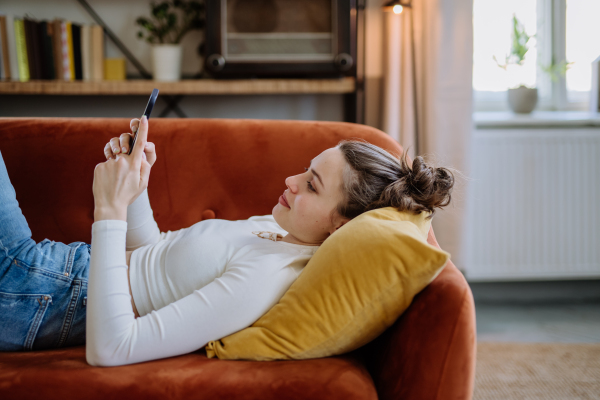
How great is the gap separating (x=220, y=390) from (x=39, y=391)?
1.05 ft

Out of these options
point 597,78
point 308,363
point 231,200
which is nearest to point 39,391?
point 308,363

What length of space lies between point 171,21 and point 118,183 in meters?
1.55

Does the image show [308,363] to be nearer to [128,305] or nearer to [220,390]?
[220,390]

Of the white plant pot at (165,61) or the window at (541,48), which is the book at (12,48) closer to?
the white plant pot at (165,61)

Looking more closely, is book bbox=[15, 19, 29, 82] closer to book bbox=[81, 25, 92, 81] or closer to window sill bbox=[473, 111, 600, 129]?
book bbox=[81, 25, 92, 81]

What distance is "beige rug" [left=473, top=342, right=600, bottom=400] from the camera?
1.56 metres

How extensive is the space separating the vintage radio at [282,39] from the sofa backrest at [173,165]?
0.75 meters

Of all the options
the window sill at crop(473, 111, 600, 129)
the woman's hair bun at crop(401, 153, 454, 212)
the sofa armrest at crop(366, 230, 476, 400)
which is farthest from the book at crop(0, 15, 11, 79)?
the window sill at crop(473, 111, 600, 129)

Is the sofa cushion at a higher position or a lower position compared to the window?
lower

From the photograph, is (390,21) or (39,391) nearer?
(39,391)

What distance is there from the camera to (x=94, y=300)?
80 cm

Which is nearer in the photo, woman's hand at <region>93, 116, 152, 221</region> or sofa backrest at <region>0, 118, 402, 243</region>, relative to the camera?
woman's hand at <region>93, 116, 152, 221</region>

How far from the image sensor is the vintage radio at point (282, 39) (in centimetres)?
205

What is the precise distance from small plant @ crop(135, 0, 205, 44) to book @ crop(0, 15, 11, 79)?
1.82 ft
